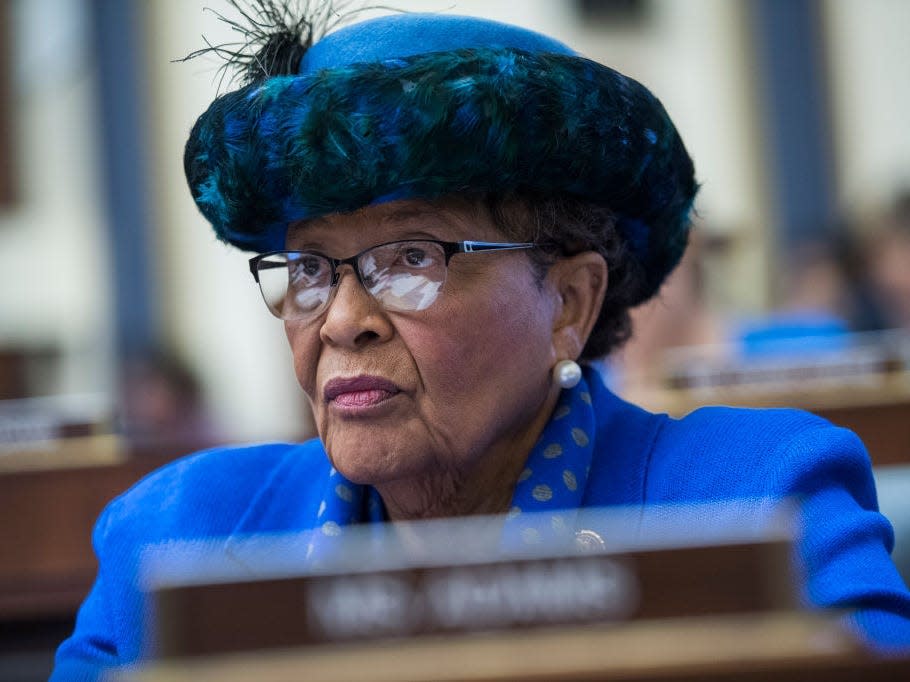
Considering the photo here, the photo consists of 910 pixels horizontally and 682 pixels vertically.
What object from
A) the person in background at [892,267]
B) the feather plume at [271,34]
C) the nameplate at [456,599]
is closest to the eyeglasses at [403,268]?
the feather plume at [271,34]

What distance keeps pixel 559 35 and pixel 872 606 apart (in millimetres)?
7300

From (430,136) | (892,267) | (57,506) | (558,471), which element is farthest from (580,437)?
(892,267)

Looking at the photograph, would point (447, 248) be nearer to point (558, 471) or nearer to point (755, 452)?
point (558, 471)

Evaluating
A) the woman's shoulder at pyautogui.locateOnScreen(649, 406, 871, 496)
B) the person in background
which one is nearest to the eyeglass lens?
the woman's shoulder at pyautogui.locateOnScreen(649, 406, 871, 496)

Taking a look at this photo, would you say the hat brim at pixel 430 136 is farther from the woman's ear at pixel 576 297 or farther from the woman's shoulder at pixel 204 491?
the woman's shoulder at pixel 204 491

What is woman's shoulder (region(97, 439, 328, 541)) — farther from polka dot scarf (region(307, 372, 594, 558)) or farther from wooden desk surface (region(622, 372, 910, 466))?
wooden desk surface (region(622, 372, 910, 466))

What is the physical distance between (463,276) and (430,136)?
0.75 ft

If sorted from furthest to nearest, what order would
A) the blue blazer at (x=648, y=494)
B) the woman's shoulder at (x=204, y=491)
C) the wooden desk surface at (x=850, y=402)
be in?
the wooden desk surface at (x=850, y=402)
the woman's shoulder at (x=204, y=491)
the blue blazer at (x=648, y=494)

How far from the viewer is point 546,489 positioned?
172 cm

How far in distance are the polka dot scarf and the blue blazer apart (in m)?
0.04

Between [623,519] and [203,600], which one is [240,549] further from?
[203,600]

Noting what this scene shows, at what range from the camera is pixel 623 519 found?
5.39 feet

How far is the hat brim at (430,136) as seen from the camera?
1561mm

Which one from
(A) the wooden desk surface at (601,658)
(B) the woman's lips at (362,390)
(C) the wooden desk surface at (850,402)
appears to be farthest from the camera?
(C) the wooden desk surface at (850,402)
